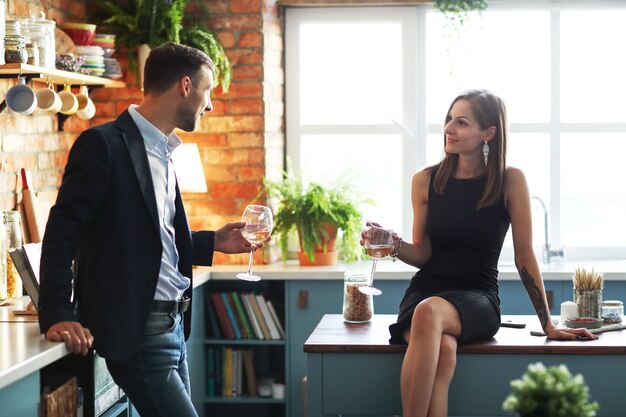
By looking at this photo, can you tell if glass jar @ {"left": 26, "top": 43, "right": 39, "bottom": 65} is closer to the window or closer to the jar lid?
the jar lid

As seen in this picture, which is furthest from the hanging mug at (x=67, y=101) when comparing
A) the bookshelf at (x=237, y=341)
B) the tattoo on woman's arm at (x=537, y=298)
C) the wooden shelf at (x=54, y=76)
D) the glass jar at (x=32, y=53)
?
the tattoo on woman's arm at (x=537, y=298)

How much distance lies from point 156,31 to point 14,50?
1.17 m

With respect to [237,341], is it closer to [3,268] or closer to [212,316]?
[212,316]

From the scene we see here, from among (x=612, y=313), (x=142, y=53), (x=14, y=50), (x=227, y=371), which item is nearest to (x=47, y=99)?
(x=14, y=50)

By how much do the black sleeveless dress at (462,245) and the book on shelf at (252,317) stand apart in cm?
130

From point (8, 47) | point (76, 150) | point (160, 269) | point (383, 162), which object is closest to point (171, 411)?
point (160, 269)

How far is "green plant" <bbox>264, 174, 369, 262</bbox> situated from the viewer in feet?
14.6

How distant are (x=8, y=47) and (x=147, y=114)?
3.19ft

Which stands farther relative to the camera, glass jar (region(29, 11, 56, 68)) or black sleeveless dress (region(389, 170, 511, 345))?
glass jar (region(29, 11, 56, 68))

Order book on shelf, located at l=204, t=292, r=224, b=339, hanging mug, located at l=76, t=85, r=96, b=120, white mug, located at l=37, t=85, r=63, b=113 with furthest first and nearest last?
1. book on shelf, located at l=204, t=292, r=224, b=339
2. hanging mug, located at l=76, t=85, r=96, b=120
3. white mug, located at l=37, t=85, r=63, b=113

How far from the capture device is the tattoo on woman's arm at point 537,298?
10.2ft

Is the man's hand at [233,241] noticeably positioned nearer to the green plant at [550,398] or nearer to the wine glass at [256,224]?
the wine glass at [256,224]

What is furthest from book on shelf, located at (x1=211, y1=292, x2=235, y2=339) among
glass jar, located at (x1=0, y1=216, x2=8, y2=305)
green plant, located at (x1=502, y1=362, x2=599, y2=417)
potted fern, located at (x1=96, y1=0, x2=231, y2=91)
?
green plant, located at (x1=502, y1=362, x2=599, y2=417)

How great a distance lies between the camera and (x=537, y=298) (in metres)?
3.12
